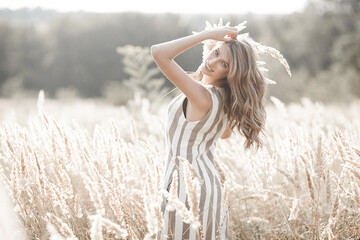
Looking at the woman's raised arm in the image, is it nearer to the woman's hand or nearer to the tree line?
the woman's hand

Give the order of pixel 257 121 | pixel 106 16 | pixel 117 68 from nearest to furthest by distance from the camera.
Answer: pixel 257 121 → pixel 117 68 → pixel 106 16

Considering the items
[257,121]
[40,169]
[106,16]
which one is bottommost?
[40,169]

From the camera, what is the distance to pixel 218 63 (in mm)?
1920

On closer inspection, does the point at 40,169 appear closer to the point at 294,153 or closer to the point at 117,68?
the point at 294,153

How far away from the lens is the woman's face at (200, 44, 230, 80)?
75.0 inches

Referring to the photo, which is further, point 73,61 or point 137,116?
point 73,61

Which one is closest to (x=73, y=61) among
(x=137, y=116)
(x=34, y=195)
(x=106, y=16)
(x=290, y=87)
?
(x=106, y=16)

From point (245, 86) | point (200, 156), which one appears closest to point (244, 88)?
point (245, 86)

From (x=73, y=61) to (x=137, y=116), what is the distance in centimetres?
2428

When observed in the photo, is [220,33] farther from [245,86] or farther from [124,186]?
[124,186]

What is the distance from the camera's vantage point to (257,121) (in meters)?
1.97

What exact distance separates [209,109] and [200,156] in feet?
0.86

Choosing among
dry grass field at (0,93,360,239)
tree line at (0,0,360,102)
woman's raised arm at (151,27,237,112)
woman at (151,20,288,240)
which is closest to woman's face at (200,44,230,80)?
woman at (151,20,288,240)

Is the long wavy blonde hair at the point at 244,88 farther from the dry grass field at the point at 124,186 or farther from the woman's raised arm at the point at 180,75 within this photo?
the dry grass field at the point at 124,186
